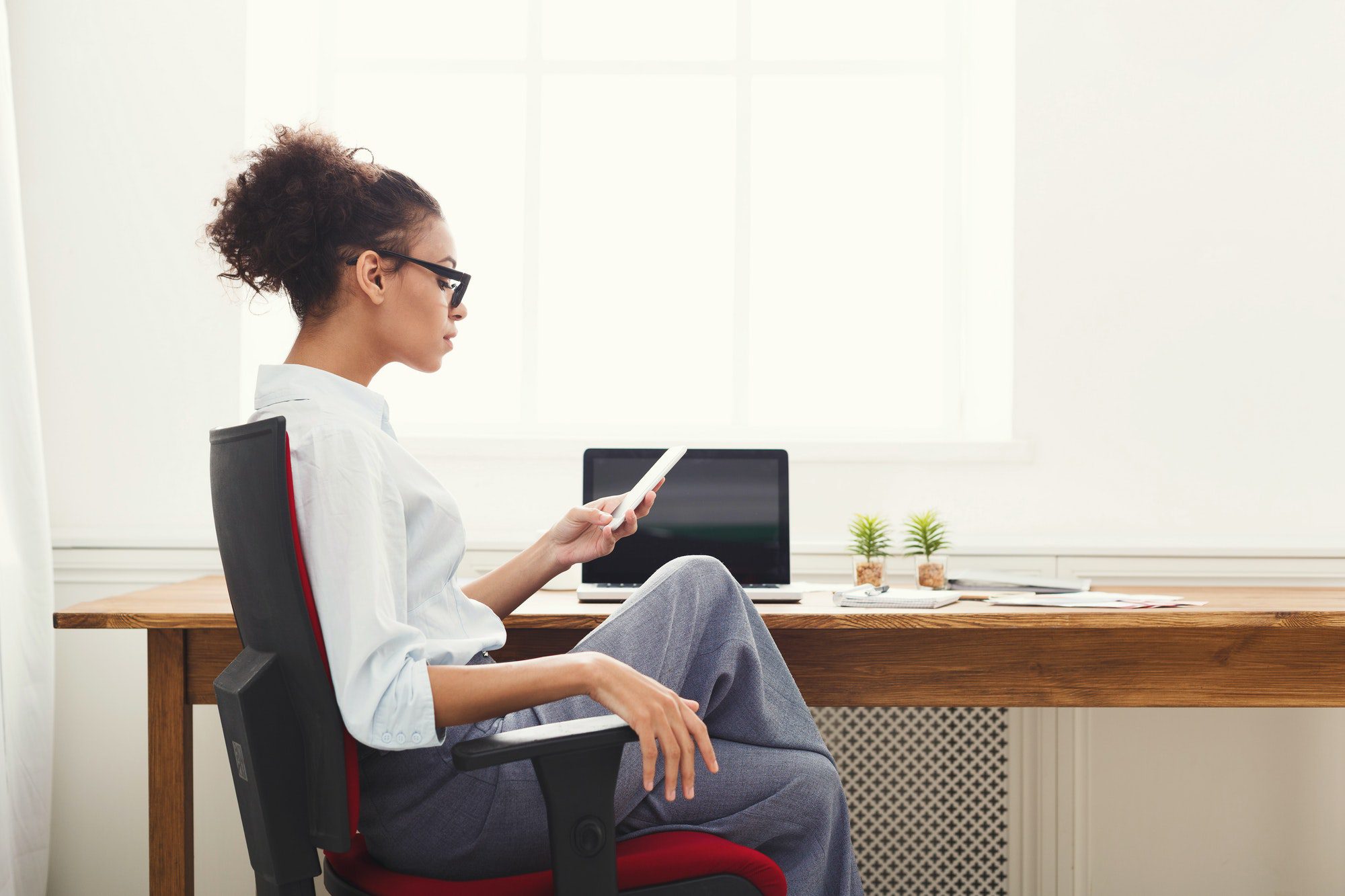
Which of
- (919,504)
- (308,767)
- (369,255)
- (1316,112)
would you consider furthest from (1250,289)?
(308,767)

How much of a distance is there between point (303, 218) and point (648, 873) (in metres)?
0.80

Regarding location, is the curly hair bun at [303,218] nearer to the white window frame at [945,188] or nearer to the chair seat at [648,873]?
the chair seat at [648,873]

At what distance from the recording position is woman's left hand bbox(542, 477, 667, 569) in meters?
1.48

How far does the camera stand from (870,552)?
6.36ft

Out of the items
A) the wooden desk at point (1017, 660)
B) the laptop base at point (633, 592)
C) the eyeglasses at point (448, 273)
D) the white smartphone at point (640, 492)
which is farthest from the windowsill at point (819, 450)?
the eyeglasses at point (448, 273)

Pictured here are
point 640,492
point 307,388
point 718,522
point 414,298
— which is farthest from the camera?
point 718,522

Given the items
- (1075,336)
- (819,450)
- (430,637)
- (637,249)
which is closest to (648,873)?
(430,637)

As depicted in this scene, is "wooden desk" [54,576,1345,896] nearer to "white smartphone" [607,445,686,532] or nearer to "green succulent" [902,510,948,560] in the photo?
"white smartphone" [607,445,686,532]

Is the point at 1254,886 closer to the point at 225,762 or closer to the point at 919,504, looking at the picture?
the point at 919,504

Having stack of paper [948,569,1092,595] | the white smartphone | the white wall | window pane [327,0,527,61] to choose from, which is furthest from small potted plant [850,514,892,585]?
window pane [327,0,527,61]

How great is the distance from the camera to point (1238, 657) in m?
1.59

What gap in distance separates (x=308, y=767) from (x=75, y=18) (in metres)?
2.01

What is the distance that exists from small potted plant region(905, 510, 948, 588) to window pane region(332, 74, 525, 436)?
1082 millimetres

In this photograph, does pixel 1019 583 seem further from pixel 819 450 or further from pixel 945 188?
pixel 945 188
